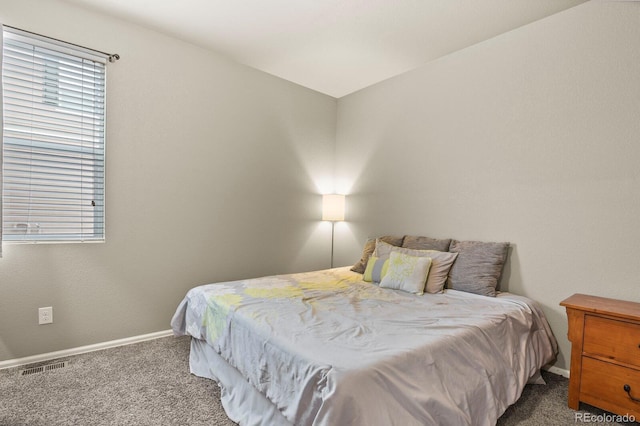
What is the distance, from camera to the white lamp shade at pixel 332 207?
385 cm

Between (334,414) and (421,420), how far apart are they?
1.26 feet

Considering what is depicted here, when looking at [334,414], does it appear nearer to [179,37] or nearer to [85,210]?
[85,210]

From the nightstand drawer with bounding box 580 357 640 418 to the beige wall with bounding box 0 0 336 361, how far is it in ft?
8.79

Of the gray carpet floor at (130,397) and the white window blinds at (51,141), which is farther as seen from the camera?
the white window blinds at (51,141)

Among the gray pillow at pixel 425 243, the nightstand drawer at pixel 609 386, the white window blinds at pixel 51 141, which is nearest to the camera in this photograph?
the nightstand drawer at pixel 609 386

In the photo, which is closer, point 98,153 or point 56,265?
point 56,265

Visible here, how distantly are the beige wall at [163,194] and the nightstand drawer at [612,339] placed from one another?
105 inches

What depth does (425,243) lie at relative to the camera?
2943 millimetres

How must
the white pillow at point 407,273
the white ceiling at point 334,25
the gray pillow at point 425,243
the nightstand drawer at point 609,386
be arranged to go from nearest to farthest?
the nightstand drawer at point 609,386 → the white ceiling at point 334,25 → the white pillow at point 407,273 → the gray pillow at point 425,243

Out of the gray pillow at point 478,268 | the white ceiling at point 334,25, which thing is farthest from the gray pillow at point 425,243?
the white ceiling at point 334,25

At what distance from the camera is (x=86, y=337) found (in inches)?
98.7

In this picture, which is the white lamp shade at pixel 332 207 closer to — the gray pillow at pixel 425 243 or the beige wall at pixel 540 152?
the beige wall at pixel 540 152

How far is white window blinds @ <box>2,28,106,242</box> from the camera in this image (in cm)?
222

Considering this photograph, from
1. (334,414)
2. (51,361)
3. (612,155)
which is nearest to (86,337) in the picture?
(51,361)
